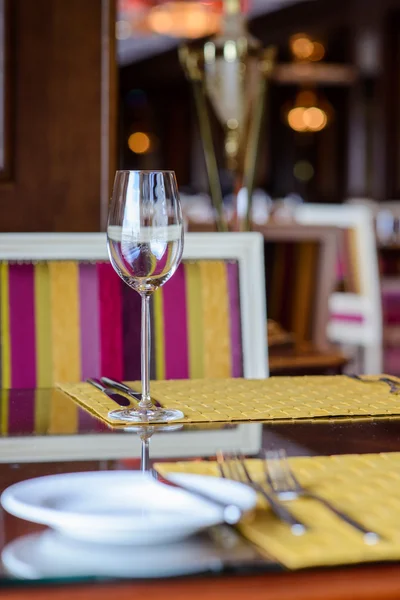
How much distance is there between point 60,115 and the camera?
187 centimetres

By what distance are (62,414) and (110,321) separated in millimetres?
461

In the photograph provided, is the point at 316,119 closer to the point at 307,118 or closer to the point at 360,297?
the point at 307,118

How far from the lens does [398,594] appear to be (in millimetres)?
518

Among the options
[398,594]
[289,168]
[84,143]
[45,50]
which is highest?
[289,168]

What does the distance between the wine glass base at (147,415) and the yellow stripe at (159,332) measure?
48 cm

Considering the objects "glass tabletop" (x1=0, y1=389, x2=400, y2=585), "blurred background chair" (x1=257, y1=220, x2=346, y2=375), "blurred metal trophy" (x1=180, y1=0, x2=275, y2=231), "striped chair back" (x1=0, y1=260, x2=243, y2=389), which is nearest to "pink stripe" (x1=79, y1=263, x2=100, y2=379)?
"striped chair back" (x1=0, y1=260, x2=243, y2=389)

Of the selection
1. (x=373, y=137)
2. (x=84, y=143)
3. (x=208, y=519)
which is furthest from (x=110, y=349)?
(x=373, y=137)

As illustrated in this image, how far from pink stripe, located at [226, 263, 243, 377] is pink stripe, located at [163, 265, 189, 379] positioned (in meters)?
0.07

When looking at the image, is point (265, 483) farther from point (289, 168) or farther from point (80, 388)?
point (289, 168)

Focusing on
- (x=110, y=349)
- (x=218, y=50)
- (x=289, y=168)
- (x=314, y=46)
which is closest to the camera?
(x=110, y=349)

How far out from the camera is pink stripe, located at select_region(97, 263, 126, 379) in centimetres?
145

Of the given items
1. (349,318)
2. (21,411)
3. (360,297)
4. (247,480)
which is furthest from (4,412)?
(349,318)

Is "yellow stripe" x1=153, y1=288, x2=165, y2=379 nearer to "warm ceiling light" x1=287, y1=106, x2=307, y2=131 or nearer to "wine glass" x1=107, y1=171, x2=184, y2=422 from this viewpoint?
"wine glass" x1=107, y1=171, x2=184, y2=422

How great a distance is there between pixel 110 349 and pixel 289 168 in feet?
32.2
